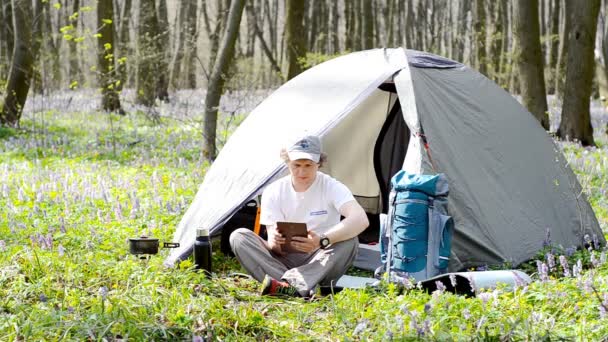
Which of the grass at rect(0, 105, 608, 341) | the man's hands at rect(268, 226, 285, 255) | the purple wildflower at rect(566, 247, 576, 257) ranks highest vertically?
the man's hands at rect(268, 226, 285, 255)

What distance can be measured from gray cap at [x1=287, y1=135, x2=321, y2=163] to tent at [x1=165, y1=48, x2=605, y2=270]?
50 centimetres

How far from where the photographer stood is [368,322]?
401 cm

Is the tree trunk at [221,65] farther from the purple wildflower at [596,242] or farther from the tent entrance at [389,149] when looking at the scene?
the purple wildflower at [596,242]

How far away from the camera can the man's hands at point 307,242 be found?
5172mm

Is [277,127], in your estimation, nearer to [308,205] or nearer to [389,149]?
[308,205]

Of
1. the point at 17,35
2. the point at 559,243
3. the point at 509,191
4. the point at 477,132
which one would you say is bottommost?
the point at 559,243

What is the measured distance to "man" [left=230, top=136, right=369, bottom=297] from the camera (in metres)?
5.13

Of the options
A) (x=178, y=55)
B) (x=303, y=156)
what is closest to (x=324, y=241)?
(x=303, y=156)

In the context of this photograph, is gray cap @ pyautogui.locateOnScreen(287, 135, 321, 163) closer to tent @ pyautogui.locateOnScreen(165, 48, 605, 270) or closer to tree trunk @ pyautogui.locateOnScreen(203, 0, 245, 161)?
tent @ pyautogui.locateOnScreen(165, 48, 605, 270)

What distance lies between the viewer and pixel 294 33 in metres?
13.8

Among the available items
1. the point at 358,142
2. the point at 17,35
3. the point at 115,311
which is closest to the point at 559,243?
the point at 358,142

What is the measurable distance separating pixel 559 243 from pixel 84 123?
1167cm

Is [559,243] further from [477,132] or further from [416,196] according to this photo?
[416,196]

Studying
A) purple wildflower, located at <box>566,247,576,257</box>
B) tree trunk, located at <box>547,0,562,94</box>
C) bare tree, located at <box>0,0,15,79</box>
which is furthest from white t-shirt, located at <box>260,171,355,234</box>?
tree trunk, located at <box>547,0,562,94</box>
